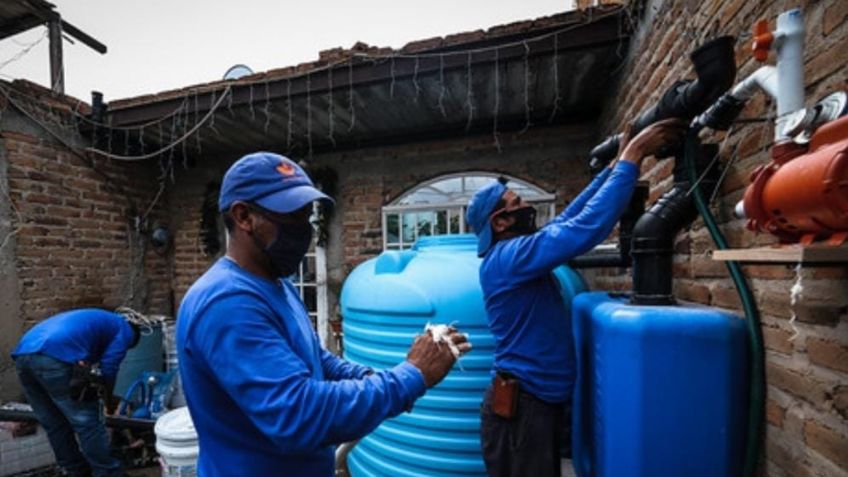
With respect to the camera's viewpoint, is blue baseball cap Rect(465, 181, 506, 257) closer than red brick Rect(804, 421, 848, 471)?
No

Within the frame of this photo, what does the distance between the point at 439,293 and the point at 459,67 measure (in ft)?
5.97

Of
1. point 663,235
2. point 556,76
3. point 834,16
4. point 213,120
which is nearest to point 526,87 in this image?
point 556,76

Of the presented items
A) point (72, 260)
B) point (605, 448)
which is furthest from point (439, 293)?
point (72, 260)

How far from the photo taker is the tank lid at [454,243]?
2.52 metres

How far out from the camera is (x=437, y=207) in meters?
4.47

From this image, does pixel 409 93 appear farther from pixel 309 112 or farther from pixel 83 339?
pixel 83 339

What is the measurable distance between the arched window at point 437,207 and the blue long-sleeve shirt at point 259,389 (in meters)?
3.41

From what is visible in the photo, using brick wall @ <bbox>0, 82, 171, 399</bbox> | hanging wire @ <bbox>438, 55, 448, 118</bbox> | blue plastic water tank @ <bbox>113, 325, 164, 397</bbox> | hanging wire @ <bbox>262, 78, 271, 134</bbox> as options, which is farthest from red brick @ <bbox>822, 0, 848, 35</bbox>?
brick wall @ <bbox>0, 82, 171, 399</bbox>

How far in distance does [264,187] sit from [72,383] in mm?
3177

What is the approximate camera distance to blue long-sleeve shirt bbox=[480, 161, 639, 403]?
1578mm

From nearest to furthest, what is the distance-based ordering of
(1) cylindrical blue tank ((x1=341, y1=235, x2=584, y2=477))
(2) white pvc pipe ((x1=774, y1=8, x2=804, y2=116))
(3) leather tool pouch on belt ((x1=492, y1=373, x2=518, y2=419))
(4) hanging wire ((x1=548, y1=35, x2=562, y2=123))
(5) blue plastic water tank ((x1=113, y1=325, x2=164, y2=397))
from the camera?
1. (2) white pvc pipe ((x1=774, y1=8, x2=804, y2=116))
2. (3) leather tool pouch on belt ((x1=492, y1=373, x2=518, y2=419))
3. (1) cylindrical blue tank ((x1=341, y1=235, x2=584, y2=477))
4. (4) hanging wire ((x1=548, y1=35, x2=562, y2=123))
5. (5) blue plastic water tank ((x1=113, y1=325, x2=164, y2=397))

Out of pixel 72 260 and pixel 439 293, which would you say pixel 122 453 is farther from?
pixel 439 293

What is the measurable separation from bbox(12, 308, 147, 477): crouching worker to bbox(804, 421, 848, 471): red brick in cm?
411

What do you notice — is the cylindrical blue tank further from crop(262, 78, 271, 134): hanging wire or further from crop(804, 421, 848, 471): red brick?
crop(262, 78, 271, 134): hanging wire
